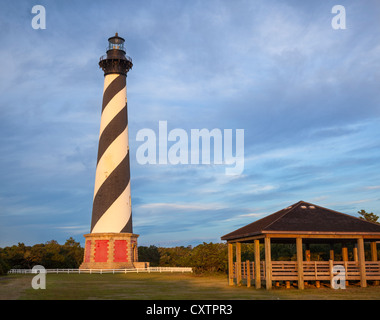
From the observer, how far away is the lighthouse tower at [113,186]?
3684 centimetres

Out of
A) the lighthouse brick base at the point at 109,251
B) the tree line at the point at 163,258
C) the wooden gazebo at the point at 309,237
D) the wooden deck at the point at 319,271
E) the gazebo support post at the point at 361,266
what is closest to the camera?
the wooden gazebo at the point at 309,237

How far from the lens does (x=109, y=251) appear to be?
120 ft

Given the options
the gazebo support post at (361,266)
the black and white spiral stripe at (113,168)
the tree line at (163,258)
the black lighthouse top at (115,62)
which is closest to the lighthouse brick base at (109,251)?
the black and white spiral stripe at (113,168)

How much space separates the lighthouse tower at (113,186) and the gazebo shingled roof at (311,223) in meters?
18.7

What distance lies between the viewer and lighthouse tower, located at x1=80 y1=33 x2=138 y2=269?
121ft

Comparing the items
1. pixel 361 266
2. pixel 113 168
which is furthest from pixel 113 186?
pixel 361 266

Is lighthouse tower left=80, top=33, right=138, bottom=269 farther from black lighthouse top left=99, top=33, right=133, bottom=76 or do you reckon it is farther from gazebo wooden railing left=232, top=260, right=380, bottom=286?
gazebo wooden railing left=232, top=260, right=380, bottom=286

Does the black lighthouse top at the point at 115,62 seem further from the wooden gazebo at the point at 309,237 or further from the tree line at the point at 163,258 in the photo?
the wooden gazebo at the point at 309,237

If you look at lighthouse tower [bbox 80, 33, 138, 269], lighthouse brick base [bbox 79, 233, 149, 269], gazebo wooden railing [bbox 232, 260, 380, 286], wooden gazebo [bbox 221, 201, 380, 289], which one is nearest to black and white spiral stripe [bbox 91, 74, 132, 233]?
lighthouse tower [bbox 80, 33, 138, 269]

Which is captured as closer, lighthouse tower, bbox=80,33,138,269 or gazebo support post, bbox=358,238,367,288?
gazebo support post, bbox=358,238,367,288
